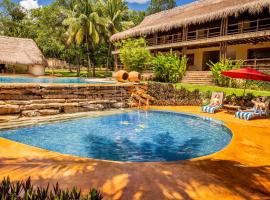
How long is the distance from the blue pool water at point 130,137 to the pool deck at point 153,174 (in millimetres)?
1145

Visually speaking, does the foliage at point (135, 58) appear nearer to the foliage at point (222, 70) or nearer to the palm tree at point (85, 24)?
the foliage at point (222, 70)

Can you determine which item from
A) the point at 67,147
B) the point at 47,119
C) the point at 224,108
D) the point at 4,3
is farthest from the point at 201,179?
the point at 4,3

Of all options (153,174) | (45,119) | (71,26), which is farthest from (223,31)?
(153,174)

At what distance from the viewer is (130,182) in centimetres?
408

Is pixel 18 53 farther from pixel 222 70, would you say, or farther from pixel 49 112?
pixel 222 70

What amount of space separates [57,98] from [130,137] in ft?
15.5

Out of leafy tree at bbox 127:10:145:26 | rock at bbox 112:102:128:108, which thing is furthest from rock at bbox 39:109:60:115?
leafy tree at bbox 127:10:145:26

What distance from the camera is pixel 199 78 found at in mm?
20109

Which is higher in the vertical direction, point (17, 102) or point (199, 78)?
point (199, 78)

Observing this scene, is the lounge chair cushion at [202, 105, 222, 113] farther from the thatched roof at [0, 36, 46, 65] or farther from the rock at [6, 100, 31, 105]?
the thatched roof at [0, 36, 46, 65]

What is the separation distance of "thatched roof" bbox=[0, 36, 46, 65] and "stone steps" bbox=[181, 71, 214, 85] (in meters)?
19.2

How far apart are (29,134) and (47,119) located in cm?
171

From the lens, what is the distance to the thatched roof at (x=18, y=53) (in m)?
29.7

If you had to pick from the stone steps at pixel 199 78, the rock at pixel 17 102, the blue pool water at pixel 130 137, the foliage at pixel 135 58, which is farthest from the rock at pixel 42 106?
the stone steps at pixel 199 78
